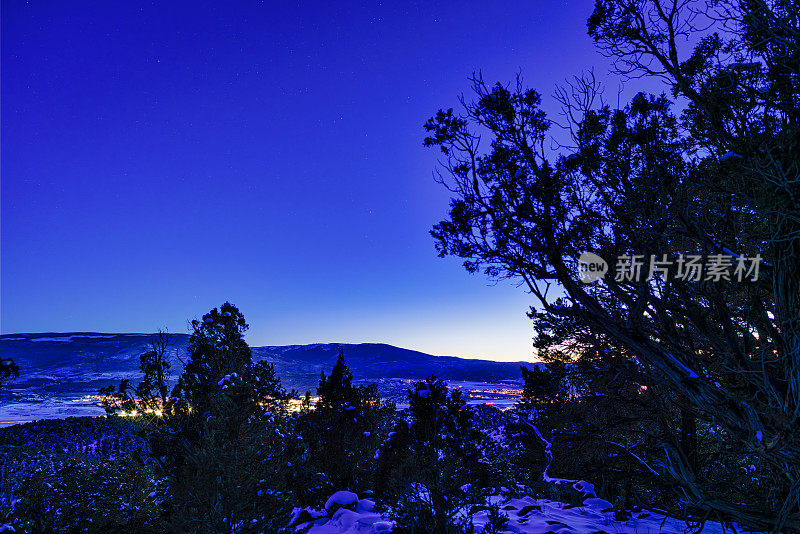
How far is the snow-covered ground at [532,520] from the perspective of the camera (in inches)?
443

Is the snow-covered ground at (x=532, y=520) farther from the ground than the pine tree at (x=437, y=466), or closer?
closer

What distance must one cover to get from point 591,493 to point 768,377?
15091mm

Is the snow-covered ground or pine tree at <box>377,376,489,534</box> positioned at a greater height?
pine tree at <box>377,376,489,534</box>

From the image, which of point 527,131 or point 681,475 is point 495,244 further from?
point 681,475

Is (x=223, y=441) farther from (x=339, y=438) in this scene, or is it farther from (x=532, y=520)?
(x=532, y=520)

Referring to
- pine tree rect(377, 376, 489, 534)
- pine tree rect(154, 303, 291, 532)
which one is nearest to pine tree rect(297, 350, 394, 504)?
pine tree rect(154, 303, 291, 532)

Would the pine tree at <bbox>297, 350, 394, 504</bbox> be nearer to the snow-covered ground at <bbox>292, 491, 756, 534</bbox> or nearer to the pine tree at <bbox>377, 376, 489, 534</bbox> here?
the snow-covered ground at <bbox>292, 491, 756, 534</bbox>

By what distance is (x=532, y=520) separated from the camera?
12.8 meters

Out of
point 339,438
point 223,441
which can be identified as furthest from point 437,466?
point 339,438

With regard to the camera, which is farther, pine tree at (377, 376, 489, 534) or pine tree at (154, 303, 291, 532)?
pine tree at (154, 303, 291, 532)

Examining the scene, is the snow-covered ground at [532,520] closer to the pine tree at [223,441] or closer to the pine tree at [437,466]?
the pine tree at [437,466]

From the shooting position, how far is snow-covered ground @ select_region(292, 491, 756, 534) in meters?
11.3

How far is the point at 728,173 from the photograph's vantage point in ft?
16.9

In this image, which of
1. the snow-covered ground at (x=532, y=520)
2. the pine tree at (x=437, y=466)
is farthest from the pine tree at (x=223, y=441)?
the pine tree at (x=437, y=466)
